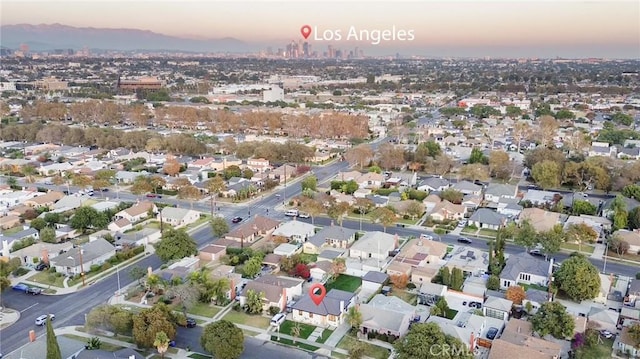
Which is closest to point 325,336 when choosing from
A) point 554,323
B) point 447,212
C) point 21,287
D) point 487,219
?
point 554,323

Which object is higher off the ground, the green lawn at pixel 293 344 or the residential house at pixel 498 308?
the residential house at pixel 498 308

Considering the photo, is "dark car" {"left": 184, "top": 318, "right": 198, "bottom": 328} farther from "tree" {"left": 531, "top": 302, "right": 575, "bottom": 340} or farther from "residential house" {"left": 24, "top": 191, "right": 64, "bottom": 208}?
"residential house" {"left": 24, "top": 191, "right": 64, "bottom": 208}

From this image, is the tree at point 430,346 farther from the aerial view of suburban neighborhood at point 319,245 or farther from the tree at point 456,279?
the tree at point 456,279

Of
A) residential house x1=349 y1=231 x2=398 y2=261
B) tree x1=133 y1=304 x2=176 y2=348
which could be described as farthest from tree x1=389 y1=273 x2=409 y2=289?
tree x1=133 y1=304 x2=176 y2=348

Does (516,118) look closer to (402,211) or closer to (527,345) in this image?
(402,211)

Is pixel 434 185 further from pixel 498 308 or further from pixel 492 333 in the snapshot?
pixel 492 333

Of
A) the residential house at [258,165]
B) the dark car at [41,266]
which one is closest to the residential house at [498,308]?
the dark car at [41,266]
